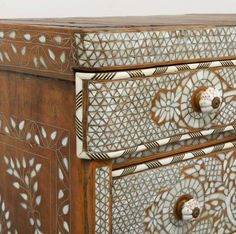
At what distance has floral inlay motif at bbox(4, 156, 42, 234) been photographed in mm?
1005

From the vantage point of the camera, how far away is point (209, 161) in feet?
3.48

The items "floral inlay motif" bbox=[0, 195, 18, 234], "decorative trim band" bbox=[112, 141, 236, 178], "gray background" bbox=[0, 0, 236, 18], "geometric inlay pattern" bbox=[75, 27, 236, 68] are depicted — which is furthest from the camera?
"gray background" bbox=[0, 0, 236, 18]

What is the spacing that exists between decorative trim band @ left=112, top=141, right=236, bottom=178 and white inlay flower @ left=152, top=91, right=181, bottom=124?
79 mm

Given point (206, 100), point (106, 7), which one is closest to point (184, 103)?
point (206, 100)

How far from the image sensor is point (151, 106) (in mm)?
911

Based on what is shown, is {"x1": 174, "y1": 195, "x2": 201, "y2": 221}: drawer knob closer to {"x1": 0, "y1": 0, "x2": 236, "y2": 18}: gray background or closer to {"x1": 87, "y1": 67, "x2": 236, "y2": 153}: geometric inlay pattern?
{"x1": 87, "y1": 67, "x2": 236, "y2": 153}: geometric inlay pattern

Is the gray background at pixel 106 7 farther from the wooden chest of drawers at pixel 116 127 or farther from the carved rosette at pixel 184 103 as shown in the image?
the carved rosette at pixel 184 103

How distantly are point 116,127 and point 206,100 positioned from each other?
0.63 feet

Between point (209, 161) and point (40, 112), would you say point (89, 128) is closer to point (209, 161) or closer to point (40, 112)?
point (40, 112)

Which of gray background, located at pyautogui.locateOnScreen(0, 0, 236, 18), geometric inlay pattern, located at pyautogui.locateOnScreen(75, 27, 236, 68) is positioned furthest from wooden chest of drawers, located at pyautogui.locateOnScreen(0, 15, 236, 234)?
gray background, located at pyautogui.locateOnScreen(0, 0, 236, 18)

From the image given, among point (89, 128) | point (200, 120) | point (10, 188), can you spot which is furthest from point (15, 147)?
point (200, 120)

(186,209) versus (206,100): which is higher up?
(206,100)

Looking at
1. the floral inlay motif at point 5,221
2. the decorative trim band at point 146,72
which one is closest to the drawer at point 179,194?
the decorative trim band at point 146,72

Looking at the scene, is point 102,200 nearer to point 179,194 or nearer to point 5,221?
point 179,194
